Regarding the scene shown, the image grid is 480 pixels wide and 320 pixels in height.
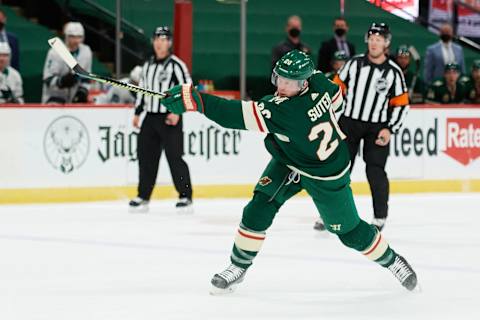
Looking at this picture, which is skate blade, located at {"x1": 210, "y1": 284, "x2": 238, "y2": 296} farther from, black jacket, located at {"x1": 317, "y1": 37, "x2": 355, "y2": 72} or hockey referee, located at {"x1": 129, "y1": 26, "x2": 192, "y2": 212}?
black jacket, located at {"x1": 317, "y1": 37, "x2": 355, "y2": 72}

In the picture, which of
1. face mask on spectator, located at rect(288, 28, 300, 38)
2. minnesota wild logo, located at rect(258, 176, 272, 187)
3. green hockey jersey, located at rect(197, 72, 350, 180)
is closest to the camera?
green hockey jersey, located at rect(197, 72, 350, 180)

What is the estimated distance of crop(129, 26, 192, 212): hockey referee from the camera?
806 cm

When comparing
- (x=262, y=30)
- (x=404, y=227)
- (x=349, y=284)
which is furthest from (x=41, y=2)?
(x=349, y=284)

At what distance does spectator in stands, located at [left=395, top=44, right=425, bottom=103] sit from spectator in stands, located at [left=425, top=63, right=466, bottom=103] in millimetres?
86

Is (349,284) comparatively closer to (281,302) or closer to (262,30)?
(281,302)

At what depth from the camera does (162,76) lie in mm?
8062

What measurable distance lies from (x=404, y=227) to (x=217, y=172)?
221cm

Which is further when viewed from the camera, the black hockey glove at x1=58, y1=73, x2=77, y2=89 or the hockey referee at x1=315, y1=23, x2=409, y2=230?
the black hockey glove at x1=58, y1=73, x2=77, y2=89

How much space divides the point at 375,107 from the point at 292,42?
3.78 meters

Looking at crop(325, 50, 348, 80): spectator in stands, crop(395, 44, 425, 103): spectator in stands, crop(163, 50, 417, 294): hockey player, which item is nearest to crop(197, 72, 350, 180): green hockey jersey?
crop(163, 50, 417, 294): hockey player

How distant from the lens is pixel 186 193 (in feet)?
26.5

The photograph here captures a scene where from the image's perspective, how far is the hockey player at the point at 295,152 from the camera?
4.25 meters

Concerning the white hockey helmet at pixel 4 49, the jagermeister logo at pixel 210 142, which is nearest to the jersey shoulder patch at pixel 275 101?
the jagermeister logo at pixel 210 142

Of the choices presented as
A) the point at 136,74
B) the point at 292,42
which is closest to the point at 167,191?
the point at 136,74
